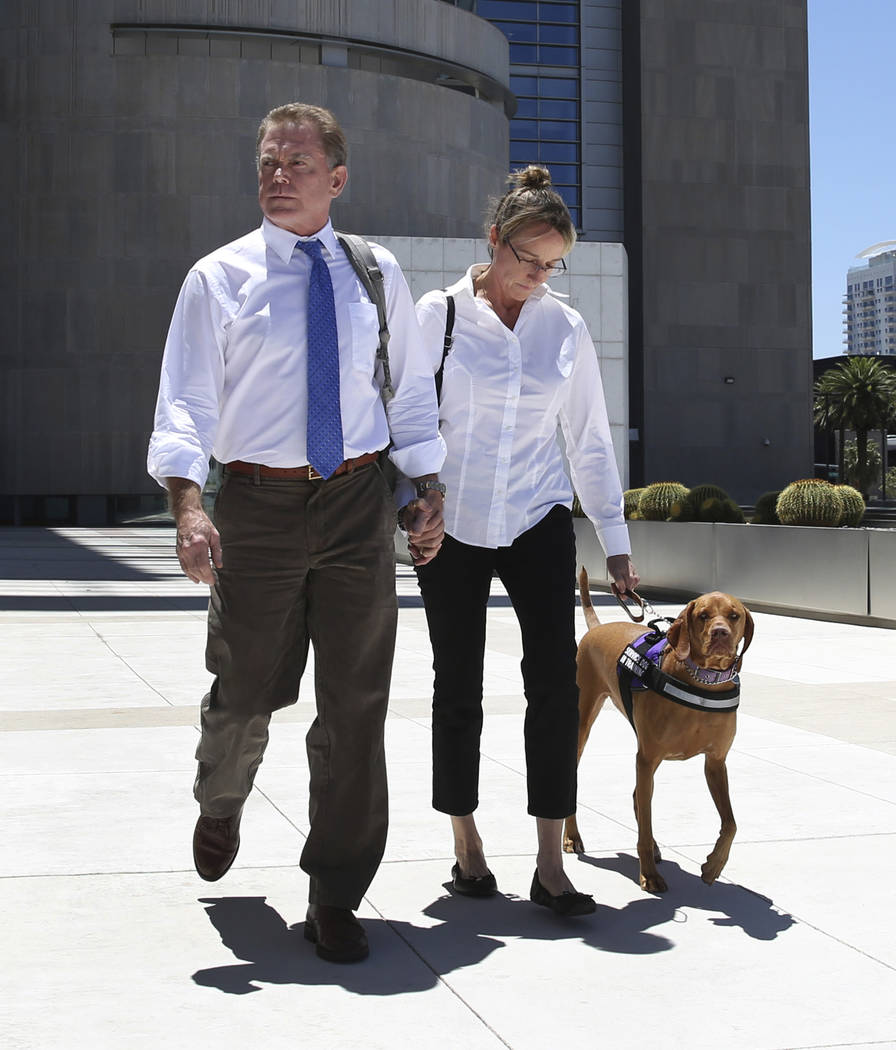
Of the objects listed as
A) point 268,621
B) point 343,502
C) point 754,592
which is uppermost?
point 343,502

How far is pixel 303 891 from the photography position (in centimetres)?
434

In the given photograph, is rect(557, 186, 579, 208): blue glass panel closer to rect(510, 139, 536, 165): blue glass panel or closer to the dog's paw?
rect(510, 139, 536, 165): blue glass panel

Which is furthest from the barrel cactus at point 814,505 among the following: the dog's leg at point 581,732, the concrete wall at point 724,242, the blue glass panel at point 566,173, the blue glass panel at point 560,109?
the blue glass panel at point 560,109

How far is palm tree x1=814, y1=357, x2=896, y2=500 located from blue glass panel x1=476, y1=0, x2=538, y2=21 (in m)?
28.7

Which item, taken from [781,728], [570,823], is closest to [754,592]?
[781,728]

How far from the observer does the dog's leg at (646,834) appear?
4.37m

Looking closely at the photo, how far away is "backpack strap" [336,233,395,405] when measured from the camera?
388cm

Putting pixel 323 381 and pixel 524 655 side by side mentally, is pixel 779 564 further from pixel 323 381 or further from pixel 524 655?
pixel 323 381

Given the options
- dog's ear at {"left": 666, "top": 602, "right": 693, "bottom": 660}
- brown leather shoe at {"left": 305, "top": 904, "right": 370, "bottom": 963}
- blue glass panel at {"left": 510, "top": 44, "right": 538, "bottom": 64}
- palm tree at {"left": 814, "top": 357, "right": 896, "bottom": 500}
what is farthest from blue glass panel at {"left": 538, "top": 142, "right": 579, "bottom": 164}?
brown leather shoe at {"left": 305, "top": 904, "right": 370, "bottom": 963}

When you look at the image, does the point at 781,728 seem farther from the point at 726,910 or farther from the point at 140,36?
the point at 140,36

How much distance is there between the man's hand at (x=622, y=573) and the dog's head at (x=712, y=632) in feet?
0.67

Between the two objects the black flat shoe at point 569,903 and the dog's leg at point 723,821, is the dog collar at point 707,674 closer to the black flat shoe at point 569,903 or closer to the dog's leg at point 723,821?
the dog's leg at point 723,821

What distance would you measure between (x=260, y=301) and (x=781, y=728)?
4763 millimetres

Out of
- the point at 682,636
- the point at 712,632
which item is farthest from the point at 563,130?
the point at 712,632
